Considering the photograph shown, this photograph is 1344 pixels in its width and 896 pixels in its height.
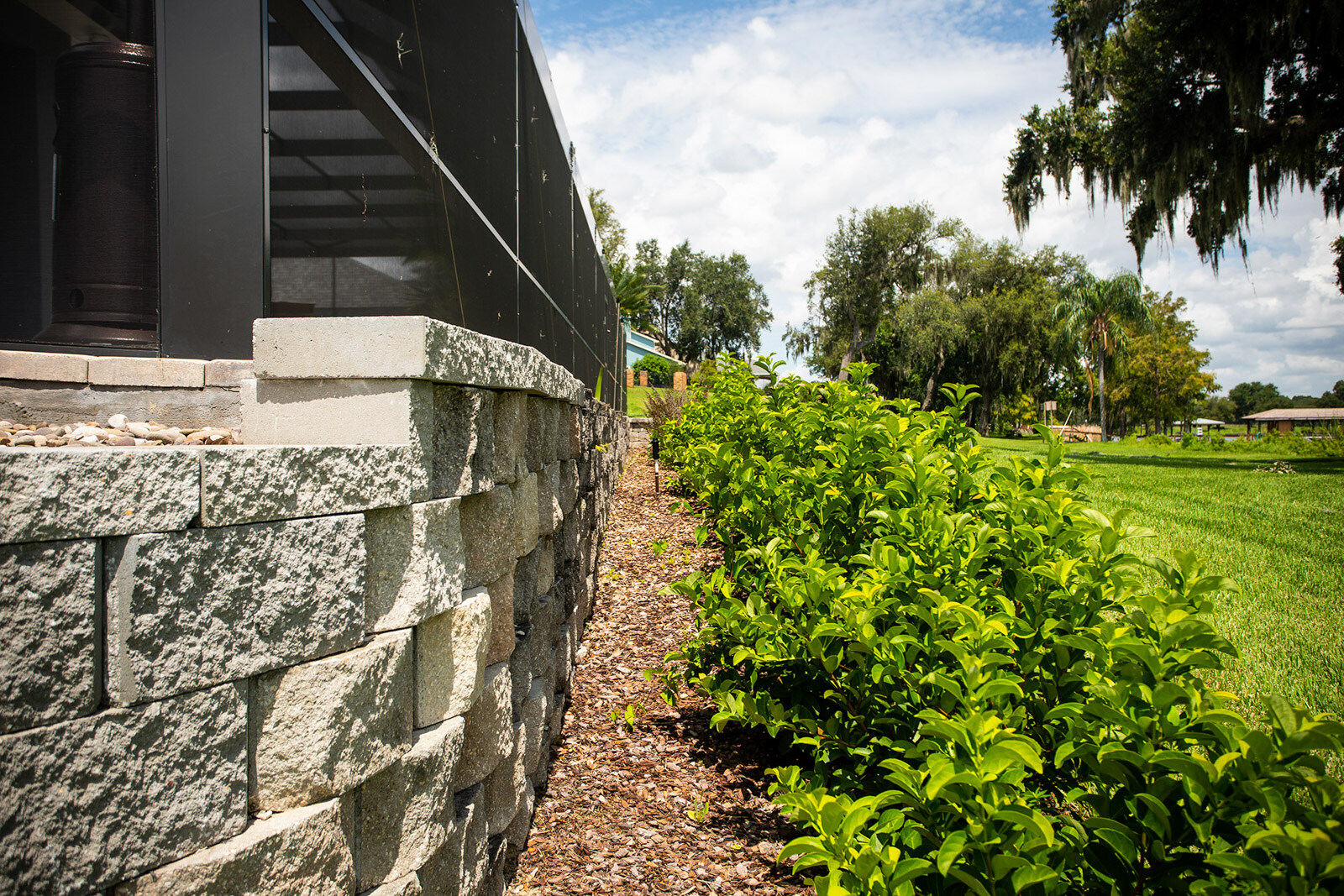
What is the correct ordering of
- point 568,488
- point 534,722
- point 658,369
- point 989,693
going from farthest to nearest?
point 658,369 < point 568,488 < point 534,722 < point 989,693

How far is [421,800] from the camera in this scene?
5.52 ft

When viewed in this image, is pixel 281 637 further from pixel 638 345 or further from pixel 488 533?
pixel 638 345

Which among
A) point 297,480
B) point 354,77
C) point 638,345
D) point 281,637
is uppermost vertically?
point 638,345

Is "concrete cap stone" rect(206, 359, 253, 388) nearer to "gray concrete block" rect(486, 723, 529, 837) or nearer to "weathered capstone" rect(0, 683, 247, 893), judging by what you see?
"weathered capstone" rect(0, 683, 247, 893)

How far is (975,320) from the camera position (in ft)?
118

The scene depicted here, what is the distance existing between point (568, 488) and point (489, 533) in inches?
66.8

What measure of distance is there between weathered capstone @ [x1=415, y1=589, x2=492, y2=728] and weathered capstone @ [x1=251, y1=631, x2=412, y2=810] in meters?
0.12

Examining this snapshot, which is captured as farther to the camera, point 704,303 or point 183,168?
point 704,303

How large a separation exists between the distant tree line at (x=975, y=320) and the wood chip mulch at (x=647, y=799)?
3273cm

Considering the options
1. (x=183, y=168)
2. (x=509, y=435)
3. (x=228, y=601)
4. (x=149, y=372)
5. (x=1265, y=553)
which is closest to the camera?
(x=228, y=601)

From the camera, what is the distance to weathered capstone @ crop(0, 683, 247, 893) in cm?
100

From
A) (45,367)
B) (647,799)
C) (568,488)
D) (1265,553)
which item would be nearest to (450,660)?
(45,367)

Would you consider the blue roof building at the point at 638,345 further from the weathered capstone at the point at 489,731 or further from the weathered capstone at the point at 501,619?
the weathered capstone at the point at 489,731

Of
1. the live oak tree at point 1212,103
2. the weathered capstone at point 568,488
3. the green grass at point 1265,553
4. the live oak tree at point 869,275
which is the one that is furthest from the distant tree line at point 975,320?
the weathered capstone at point 568,488
